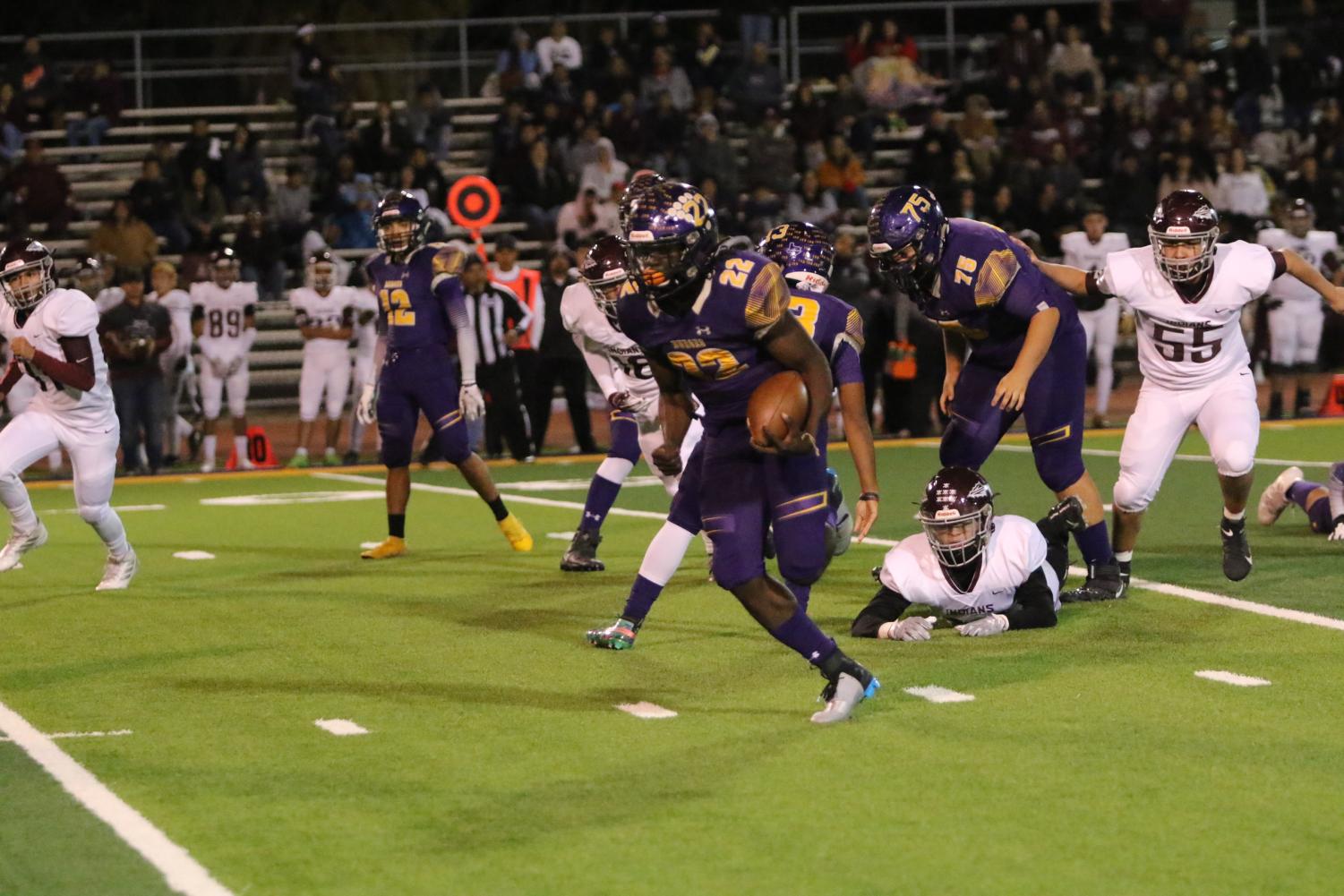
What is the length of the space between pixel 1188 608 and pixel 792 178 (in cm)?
1581

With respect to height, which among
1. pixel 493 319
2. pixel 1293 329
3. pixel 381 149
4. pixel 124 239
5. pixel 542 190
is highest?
pixel 381 149

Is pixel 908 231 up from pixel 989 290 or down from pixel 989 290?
up

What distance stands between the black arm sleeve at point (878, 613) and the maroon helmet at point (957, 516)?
0.30 meters

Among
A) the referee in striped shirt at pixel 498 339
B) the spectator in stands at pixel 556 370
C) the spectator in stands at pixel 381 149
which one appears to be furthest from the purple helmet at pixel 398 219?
the spectator in stands at pixel 381 149

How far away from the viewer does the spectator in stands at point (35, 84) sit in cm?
2411

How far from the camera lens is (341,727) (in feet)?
22.0

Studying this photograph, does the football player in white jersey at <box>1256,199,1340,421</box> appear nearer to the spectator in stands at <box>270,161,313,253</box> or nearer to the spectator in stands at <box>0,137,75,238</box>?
the spectator in stands at <box>270,161,313,253</box>

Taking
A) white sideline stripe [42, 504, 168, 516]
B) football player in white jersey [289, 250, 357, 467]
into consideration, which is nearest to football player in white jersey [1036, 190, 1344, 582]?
Result: white sideline stripe [42, 504, 168, 516]

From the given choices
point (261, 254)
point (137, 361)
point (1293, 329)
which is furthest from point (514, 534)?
point (261, 254)

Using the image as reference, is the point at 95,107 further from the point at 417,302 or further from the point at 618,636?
the point at 618,636

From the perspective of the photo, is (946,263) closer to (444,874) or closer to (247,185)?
(444,874)

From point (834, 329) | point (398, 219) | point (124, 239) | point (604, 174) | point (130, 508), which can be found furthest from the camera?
point (604, 174)

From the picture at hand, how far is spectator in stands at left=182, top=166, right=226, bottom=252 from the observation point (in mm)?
22031

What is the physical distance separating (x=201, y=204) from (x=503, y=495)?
9314 mm
